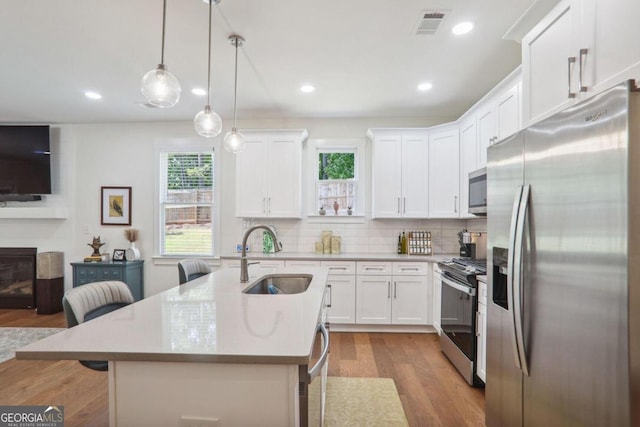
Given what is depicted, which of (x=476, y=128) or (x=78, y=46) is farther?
(x=476, y=128)

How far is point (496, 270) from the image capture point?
1.93 m

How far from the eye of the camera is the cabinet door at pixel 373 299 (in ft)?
12.8

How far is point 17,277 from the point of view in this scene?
4922mm

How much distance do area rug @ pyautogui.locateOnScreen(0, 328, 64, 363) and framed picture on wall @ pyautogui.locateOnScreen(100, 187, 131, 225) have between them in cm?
161

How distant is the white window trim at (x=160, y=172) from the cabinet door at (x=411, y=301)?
255 centimetres

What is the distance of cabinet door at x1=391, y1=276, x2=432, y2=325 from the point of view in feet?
12.6

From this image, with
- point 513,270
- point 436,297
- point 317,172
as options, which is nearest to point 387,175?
point 317,172

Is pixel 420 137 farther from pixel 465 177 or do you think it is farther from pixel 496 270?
pixel 496 270

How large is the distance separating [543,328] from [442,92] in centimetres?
293

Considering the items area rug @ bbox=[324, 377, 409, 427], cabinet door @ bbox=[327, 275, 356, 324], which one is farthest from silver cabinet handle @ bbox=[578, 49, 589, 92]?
cabinet door @ bbox=[327, 275, 356, 324]

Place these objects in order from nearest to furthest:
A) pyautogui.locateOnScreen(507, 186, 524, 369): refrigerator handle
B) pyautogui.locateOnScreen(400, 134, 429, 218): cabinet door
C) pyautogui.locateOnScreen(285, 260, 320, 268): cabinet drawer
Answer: pyautogui.locateOnScreen(507, 186, 524, 369): refrigerator handle → pyautogui.locateOnScreen(285, 260, 320, 268): cabinet drawer → pyautogui.locateOnScreen(400, 134, 429, 218): cabinet door

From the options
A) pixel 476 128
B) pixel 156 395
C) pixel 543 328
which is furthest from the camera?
pixel 476 128

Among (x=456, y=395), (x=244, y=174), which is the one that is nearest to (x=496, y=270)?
(x=456, y=395)

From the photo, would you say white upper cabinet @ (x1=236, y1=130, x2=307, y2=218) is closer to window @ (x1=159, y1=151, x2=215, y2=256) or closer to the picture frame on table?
window @ (x1=159, y1=151, x2=215, y2=256)
